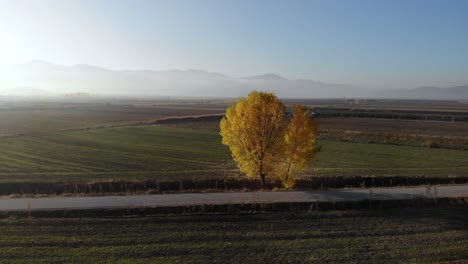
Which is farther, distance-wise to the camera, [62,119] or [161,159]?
[62,119]

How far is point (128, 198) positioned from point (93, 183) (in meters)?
6.20

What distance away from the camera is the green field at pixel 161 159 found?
32719 millimetres

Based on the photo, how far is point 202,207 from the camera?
22422mm

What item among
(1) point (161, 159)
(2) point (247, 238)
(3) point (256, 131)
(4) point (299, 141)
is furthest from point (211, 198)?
(1) point (161, 159)

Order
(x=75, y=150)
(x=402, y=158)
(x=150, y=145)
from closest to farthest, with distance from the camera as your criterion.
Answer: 1. (x=402, y=158)
2. (x=75, y=150)
3. (x=150, y=145)

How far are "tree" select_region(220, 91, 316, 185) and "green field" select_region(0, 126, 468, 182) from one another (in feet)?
14.3

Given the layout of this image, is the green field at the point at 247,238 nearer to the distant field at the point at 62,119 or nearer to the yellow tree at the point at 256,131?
the yellow tree at the point at 256,131

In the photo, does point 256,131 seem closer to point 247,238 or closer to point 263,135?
point 263,135

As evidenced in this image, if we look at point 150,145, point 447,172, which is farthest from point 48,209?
point 447,172

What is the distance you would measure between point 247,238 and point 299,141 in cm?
1095

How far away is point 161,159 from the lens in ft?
130

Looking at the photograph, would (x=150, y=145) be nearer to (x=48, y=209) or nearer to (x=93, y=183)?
(x=93, y=183)

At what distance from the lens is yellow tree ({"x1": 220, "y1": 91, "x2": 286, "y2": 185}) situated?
28.1 metres

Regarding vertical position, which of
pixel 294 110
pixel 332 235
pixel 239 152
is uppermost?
pixel 294 110
